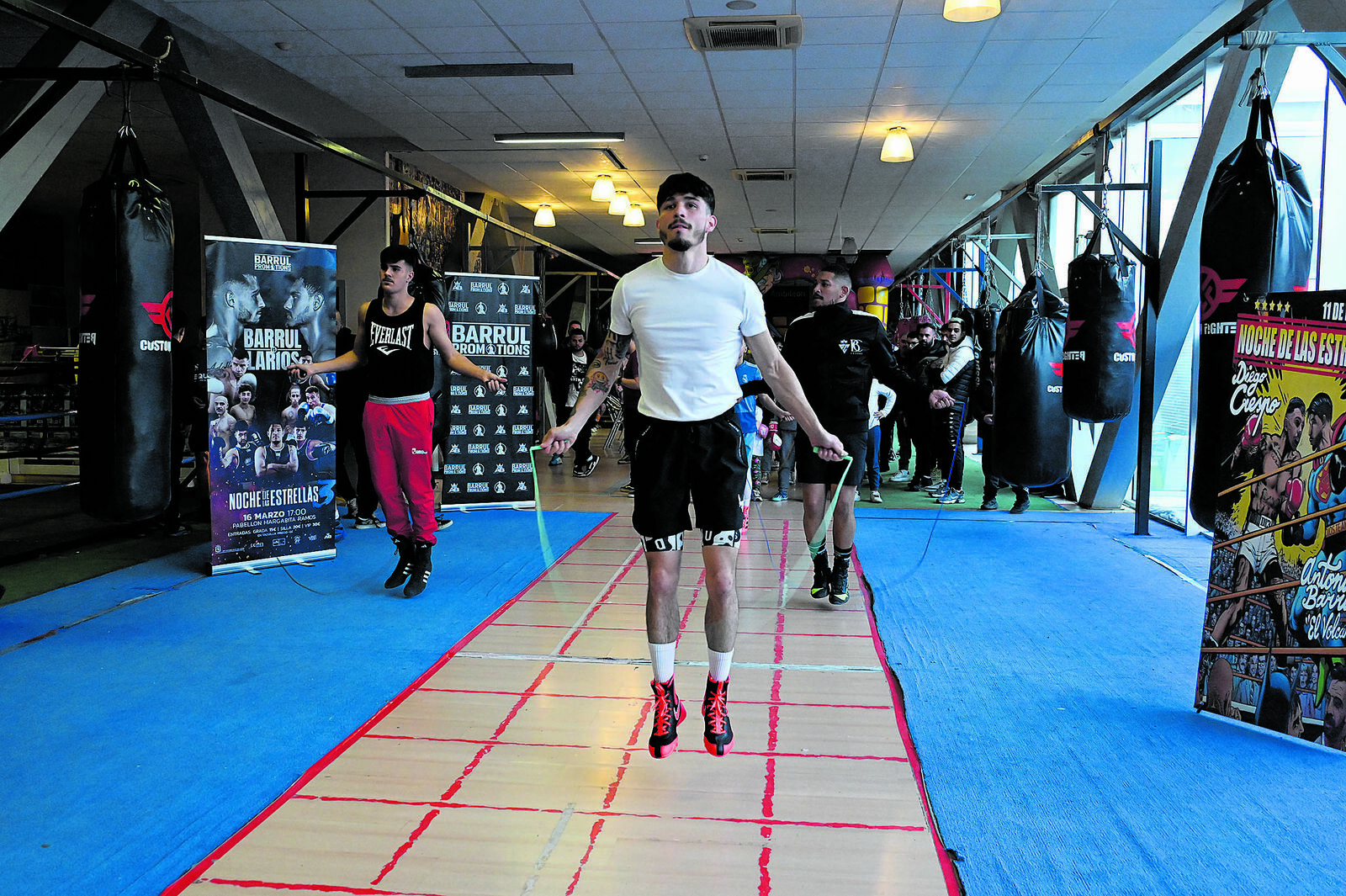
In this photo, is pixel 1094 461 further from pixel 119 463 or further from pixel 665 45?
pixel 119 463

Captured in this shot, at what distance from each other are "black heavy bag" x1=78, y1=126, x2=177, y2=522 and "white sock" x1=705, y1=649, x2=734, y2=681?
2.01 meters

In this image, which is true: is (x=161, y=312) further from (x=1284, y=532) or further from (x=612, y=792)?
(x=1284, y=532)

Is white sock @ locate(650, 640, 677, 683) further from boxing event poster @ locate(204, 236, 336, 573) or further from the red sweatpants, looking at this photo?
boxing event poster @ locate(204, 236, 336, 573)

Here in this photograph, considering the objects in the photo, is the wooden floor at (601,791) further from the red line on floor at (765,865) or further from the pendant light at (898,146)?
the pendant light at (898,146)

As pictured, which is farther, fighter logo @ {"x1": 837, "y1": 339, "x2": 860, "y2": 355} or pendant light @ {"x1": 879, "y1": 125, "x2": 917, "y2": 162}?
pendant light @ {"x1": 879, "y1": 125, "x2": 917, "y2": 162}

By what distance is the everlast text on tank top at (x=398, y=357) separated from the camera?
15.7 ft

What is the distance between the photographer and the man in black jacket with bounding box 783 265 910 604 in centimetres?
475

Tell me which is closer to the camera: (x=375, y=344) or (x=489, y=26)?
(x=375, y=344)

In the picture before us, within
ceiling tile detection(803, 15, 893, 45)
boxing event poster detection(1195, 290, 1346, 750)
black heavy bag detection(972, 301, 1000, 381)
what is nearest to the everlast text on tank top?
ceiling tile detection(803, 15, 893, 45)

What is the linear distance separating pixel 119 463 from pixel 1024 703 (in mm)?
3242

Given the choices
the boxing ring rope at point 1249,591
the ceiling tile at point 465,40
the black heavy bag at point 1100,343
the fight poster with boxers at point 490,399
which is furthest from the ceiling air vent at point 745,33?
the boxing ring rope at point 1249,591

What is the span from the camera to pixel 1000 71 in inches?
270

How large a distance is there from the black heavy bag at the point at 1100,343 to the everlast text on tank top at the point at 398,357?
330 centimetres

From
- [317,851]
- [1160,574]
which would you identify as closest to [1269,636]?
[1160,574]
